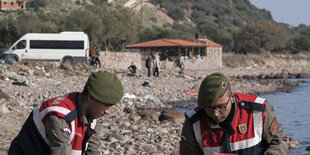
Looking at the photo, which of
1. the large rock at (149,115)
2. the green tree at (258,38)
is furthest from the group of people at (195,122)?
the green tree at (258,38)

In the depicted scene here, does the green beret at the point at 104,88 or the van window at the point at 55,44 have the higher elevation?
the van window at the point at 55,44

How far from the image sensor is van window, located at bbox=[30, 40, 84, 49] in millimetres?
29906

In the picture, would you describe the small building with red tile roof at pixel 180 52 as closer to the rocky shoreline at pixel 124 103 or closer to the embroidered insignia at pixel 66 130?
the rocky shoreline at pixel 124 103

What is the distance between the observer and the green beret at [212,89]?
2.87 meters

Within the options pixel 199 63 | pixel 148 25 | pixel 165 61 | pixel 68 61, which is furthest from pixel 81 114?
pixel 148 25

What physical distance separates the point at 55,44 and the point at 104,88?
2766 centimetres

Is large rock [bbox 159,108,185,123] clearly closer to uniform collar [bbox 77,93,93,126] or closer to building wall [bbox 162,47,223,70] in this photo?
uniform collar [bbox 77,93,93,126]

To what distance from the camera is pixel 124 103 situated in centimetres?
1775

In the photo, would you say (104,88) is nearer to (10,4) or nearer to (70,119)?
(70,119)

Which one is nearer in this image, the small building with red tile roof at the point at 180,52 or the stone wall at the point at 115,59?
the stone wall at the point at 115,59

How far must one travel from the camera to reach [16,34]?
43.8 metres

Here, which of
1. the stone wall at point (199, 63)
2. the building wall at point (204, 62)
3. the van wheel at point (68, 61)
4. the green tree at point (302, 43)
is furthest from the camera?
the green tree at point (302, 43)

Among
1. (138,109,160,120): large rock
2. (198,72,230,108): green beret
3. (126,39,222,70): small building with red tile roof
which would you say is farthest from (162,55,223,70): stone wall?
(198,72,230,108): green beret

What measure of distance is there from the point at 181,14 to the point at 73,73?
94602 millimetres
